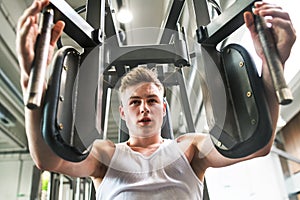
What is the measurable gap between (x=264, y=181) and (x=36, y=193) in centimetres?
309

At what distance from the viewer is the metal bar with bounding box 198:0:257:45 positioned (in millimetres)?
709

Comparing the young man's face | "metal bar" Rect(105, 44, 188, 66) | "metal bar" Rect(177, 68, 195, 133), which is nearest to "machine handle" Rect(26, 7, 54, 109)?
the young man's face

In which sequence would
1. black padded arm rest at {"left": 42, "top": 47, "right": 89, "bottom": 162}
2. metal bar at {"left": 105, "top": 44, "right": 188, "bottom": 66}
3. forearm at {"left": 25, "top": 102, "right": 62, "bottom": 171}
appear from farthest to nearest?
metal bar at {"left": 105, "top": 44, "right": 188, "bottom": 66} → forearm at {"left": 25, "top": 102, "right": 62, "bottom": 171} → black padded arm rest at {"left": 42, "top": 47, "right": 89, "bottom": 162}

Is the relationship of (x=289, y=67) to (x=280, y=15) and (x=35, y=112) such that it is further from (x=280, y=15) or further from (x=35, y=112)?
(x=35, y=112)

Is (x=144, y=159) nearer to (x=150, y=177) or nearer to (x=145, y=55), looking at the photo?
(x=150, y=177)

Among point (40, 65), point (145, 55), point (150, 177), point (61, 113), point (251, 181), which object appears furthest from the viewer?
point (251, 181)

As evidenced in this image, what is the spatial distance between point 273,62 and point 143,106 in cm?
48

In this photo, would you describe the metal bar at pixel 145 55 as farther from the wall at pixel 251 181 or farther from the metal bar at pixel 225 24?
the wall at pixel 251 181

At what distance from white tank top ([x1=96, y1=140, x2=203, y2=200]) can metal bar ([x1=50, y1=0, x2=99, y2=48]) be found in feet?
1.33

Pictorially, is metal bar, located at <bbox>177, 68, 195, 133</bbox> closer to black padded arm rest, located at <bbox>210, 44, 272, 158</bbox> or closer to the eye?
the eye

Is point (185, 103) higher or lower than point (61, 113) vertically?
higher

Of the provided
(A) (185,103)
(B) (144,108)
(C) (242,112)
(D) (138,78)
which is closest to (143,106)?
(B) (144,108)

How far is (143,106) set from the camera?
936mm

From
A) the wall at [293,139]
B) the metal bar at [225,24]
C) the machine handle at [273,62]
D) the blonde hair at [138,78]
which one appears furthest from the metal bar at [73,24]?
the wall at [293,139]
